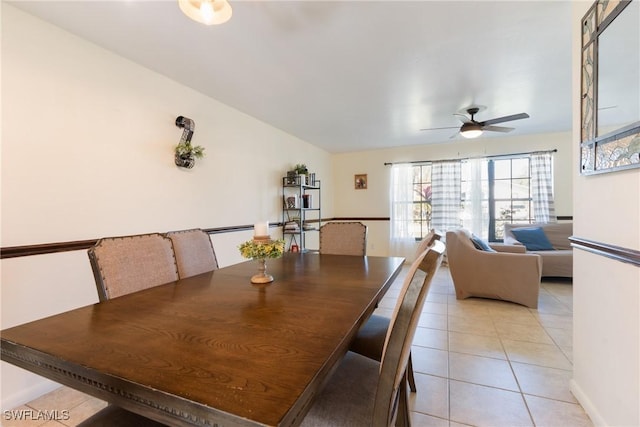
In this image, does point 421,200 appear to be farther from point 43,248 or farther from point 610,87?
point 43,248

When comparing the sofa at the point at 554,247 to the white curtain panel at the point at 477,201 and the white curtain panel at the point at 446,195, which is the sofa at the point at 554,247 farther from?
the white curtain panel at the point at 446,195

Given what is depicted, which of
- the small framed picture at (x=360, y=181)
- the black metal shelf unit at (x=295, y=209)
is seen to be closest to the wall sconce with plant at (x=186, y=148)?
the black metal shelf unit at (x=295, y=209)

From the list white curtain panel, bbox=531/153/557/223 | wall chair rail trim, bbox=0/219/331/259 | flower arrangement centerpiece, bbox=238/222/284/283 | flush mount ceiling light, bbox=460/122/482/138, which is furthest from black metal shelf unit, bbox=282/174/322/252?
white curtain panel, bbox=531/153/557/223

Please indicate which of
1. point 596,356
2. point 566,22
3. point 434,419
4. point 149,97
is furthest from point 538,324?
point 149,97

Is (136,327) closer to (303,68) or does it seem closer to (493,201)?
(303,68)

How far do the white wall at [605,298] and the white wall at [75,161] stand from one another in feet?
9.64

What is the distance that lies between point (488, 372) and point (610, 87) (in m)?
1.76

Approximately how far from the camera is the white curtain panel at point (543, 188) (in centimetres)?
451

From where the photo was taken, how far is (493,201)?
4984 mm

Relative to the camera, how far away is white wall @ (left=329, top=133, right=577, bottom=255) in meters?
4.57

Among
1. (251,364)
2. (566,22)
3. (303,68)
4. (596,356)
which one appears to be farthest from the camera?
(303,68)

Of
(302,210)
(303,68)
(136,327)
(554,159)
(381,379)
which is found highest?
(303,68)

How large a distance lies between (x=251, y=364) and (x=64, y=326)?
0.73 m

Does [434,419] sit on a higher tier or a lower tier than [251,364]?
lower
